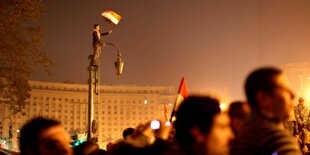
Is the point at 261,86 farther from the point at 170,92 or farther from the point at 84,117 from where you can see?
the point at 170,92

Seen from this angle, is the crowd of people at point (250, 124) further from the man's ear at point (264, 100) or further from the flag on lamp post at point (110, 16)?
the flag on lamp post at point (110, 16)

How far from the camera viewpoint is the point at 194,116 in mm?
3074

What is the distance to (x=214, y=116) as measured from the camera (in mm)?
3061

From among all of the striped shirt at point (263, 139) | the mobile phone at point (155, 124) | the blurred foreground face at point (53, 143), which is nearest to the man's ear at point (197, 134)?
the striped shirt at point (263, 139)

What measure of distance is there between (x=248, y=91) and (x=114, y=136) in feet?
528

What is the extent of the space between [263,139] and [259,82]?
37cm

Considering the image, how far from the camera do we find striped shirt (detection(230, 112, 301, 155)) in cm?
274

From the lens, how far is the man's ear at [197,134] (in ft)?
9.81

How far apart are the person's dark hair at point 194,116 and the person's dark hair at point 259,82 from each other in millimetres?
252

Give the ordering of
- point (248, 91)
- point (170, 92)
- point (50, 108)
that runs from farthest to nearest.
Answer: point (170, 92) → point (50, 108) → point (248, 91)

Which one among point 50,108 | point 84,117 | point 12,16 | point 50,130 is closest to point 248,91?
point 50,130

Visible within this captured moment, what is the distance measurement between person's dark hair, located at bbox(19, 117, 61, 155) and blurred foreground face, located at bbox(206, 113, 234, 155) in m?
1.44

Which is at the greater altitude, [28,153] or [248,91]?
[248,91]

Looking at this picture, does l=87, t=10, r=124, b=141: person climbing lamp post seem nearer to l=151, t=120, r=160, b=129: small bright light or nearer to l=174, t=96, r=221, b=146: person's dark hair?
l=151, t=120, r=160, b=129: small bright light
